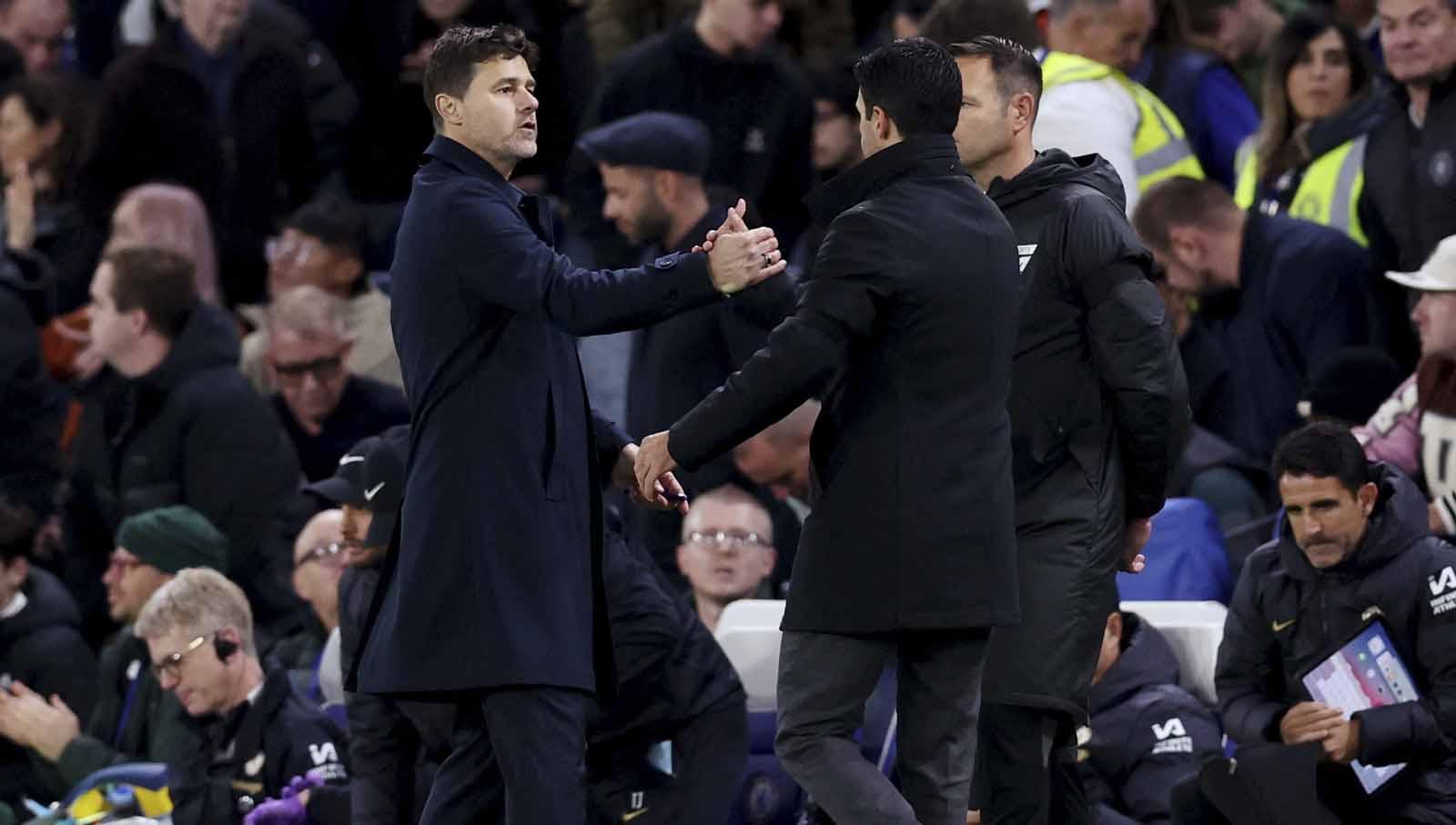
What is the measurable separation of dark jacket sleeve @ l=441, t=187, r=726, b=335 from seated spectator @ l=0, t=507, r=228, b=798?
304 centimetres

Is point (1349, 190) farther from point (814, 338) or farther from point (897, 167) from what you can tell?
point (814, 338)

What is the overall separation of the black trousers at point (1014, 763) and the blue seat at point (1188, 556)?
2.52 metres

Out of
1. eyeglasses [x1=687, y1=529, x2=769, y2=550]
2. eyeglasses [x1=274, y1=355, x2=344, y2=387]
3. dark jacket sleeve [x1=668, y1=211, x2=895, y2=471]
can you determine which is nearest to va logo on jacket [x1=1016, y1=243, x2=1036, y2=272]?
dark jacket sleeve [x1=668, y1=211, x2=895, y2=471]

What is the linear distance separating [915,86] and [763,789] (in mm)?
2545

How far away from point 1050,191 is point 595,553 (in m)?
1.39

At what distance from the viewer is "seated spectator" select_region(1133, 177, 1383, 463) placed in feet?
34.2

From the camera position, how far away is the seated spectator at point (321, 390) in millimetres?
11594

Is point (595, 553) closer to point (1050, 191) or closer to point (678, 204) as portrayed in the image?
point (1050, 191)

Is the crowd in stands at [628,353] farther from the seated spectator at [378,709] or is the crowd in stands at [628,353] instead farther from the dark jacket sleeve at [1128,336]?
the dark jacket sleeve at [1128,336]

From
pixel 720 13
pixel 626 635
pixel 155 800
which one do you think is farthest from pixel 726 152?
pixel 626 635

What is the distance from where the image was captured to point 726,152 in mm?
12039

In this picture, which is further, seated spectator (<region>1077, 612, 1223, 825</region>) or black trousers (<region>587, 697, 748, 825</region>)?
seated spectator (<region>1077, 612, 1223, 825</region>)

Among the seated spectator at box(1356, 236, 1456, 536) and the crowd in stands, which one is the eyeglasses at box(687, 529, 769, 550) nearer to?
the crowd in stands

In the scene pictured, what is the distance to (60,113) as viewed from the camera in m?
13.5
